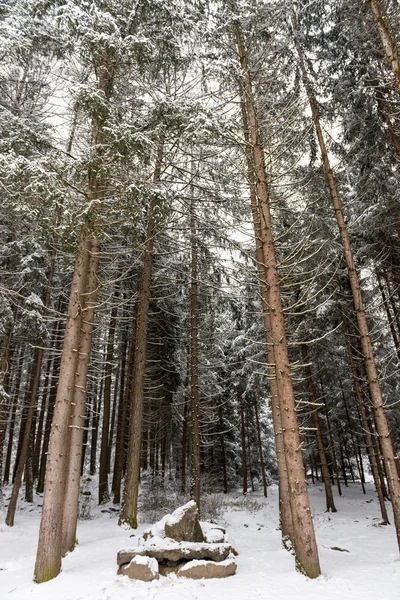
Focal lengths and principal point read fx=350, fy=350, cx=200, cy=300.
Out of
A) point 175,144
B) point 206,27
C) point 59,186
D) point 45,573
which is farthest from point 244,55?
point 45,573

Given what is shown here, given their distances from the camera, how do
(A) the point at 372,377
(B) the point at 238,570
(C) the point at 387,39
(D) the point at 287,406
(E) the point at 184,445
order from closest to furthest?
1. (D) the point at 287,406
2. (C) the point at 387,39
3. (B) the point at 238,570
4. (A) the point at 372,377
5. (E) the point at 184,445

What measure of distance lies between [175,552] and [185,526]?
0.80m

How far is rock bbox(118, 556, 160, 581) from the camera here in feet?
19.4

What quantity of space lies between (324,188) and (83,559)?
11331 millimetres

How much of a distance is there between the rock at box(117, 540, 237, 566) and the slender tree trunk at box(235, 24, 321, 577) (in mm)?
1683

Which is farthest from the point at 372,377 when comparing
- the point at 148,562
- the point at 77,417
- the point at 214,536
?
the point at 77,417

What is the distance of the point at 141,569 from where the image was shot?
5953 mm

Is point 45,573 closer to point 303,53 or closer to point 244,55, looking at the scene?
point 244,55

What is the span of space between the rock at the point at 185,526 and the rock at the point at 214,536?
217mm

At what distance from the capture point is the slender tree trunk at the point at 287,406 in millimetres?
5543

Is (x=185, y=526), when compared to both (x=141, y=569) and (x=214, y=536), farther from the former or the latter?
(x=141, y=569)

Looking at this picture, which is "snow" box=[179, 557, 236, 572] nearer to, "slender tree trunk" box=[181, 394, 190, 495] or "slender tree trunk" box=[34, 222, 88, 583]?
"slender tree trunk" box=[34, 222, 88, 583]

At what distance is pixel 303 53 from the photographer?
10.3 meters

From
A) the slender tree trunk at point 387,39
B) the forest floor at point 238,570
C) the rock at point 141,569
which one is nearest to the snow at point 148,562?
the rock at point 141,569
